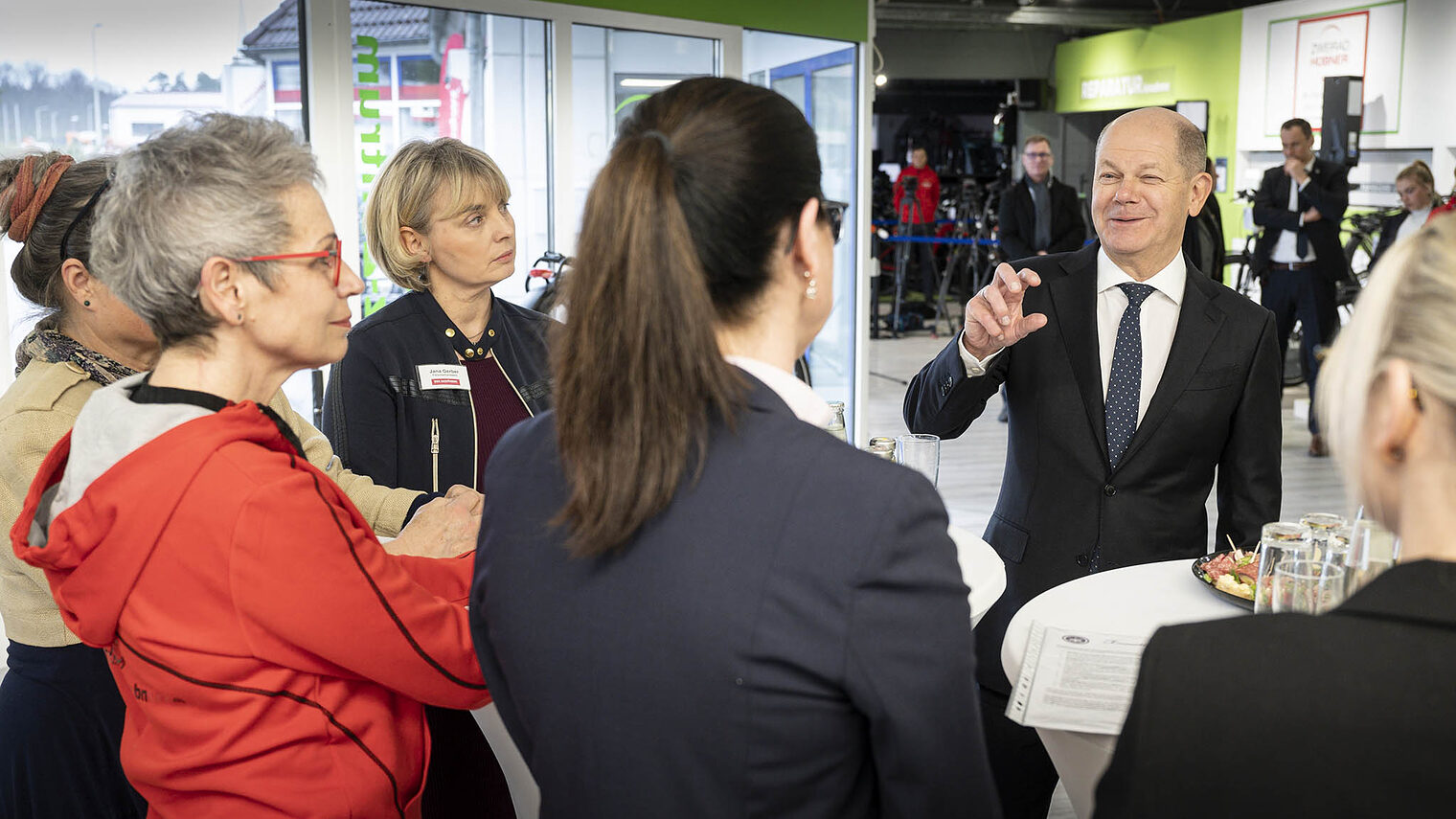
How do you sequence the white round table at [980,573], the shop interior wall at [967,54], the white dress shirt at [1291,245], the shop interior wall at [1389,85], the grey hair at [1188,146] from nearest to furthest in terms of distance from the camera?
the white round table at [980,573] → the grey hair at [1188,146] → the white dress shirt at [1291,245] → the shop interior wall at [1389,85] → the shop interior wall at [967,54]

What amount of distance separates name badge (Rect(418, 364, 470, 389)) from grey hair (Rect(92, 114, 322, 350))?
1.01 m

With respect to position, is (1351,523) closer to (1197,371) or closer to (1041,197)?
(1197,371)

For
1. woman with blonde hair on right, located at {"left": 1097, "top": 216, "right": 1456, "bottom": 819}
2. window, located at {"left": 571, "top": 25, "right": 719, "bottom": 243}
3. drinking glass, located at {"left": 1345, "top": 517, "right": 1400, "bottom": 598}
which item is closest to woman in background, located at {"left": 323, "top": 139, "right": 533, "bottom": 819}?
drinking glass, located at {"left": 1345, "top": 517, "right": 1400, "bottom": 598}

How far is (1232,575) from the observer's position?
1916mm

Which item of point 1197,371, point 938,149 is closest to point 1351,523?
point 1197,371

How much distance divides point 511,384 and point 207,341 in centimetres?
116

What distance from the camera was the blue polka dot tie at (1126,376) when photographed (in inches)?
94.3

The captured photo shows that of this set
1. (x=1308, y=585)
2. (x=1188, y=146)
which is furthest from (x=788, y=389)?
(x=1188, y=146)

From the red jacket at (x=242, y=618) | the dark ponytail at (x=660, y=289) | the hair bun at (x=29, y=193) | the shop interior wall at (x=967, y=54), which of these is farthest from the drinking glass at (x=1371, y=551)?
the shop interior wall at (x=967, y=54)

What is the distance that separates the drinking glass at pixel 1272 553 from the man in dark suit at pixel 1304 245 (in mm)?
6009

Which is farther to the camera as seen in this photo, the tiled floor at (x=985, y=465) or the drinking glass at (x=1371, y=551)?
the tiled floor at (x=985, y=465)

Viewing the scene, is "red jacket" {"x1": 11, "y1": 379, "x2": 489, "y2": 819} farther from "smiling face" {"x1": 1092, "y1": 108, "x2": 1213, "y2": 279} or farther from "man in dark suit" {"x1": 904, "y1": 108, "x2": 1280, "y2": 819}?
"smiling face" {"x1": 1092, "y1": 108, "x2": 1213, "y2": 279}

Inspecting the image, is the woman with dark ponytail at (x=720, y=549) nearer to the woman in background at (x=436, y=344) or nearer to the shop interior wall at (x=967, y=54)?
the woman in background at (x=436, y=344)

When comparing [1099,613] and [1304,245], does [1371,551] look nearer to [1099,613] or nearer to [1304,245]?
[1099,613]
